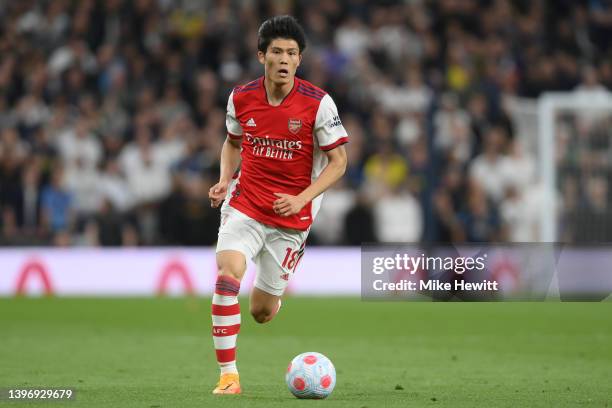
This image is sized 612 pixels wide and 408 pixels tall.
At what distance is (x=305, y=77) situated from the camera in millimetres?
20422

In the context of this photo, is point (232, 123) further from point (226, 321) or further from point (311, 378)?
point (311, 378)

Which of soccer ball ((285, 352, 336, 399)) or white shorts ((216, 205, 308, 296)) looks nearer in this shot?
soccer ball ((285, 352, 336, 399))

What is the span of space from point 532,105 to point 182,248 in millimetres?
6666

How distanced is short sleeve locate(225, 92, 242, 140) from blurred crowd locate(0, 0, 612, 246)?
9.73 metres

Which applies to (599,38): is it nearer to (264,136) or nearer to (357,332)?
(357,332)

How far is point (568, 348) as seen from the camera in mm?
11766

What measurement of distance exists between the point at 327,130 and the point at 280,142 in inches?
13.2

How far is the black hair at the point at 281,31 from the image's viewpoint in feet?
26.4

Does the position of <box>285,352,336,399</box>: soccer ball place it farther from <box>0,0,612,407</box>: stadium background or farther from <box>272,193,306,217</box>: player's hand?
<box>0,0,612,407</box>: stadium background

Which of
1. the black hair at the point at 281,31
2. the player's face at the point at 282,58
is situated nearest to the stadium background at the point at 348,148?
the player's face at the point at 282,58

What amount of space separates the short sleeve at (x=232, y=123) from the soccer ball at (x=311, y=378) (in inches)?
71.9

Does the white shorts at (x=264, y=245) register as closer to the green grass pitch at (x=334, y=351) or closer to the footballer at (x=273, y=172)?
the footballer at (x=273, y=172)

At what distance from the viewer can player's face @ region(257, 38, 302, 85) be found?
8055mm

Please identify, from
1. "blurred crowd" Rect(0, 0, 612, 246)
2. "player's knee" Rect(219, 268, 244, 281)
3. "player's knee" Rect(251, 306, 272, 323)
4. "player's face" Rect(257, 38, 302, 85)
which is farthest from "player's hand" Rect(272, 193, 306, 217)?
"blurred crowd" Rect(0, 0, 612, 246)
